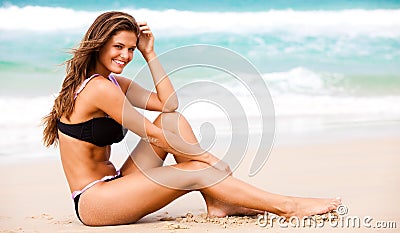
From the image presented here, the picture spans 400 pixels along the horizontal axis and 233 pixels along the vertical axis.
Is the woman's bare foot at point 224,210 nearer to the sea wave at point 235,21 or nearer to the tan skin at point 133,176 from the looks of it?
the tan skin at point 133,176

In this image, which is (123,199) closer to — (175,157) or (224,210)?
(175,157)

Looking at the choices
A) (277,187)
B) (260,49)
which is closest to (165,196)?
(277,187)

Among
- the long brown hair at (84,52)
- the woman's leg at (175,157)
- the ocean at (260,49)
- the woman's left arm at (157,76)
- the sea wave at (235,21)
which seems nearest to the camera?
the long brown hair at (84,52)

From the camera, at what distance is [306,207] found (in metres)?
3.06

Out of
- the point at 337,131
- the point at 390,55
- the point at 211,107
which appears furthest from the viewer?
the point at 390,55

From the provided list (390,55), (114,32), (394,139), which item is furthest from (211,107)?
(390,55)

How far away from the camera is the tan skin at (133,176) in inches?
118

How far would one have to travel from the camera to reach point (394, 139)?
5.94 m

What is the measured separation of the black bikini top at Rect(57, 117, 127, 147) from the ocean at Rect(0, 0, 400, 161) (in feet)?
12.7

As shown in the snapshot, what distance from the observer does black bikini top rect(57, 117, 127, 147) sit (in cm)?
305

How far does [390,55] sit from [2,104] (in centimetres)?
639

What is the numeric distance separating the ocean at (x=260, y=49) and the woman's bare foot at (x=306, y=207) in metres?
3.90

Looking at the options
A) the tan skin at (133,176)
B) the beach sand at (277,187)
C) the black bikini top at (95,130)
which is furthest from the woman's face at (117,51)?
the beach sand at (277,187)

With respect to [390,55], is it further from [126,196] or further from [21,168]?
[126,196]
